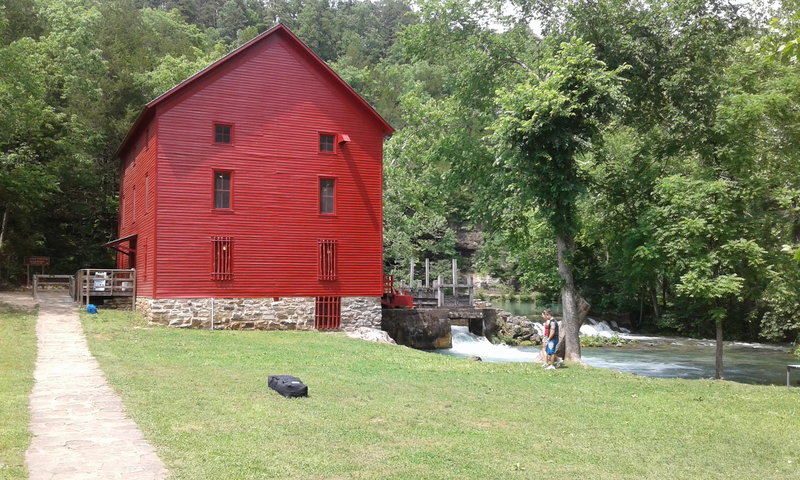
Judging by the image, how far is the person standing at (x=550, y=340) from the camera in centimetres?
1738

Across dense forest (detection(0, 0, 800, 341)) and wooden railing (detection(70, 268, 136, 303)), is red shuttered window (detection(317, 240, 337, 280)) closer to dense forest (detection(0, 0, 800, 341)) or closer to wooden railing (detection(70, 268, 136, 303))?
dense forest (detection(0, 0, 800, 341))

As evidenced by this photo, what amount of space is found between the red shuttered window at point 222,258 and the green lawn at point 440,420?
24.0ft

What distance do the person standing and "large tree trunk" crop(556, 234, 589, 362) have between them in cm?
301

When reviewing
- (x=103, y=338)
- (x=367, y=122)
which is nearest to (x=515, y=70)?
(x=367, y=122)

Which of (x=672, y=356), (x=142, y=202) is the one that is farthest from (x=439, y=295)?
(x=142, y=202)

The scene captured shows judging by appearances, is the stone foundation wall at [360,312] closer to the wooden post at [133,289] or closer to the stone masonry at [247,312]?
the stone masonry at [247,312]

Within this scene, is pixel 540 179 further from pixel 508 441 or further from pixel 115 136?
pixel 115 136

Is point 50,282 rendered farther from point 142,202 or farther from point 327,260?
point 327,260

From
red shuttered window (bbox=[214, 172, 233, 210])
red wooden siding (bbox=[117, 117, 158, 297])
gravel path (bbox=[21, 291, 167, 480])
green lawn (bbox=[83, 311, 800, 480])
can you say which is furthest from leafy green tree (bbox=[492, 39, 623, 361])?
red wooden siding (bbox=[117, 117, 158, 297])

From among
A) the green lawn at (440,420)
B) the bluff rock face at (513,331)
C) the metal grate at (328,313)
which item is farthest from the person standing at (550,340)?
the bluff rock face at (513,331)

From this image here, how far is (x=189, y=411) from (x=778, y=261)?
68.2 feet

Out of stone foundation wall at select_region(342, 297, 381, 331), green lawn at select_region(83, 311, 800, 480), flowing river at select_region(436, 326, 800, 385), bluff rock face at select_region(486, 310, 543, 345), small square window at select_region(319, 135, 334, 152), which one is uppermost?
small square window at select_region(319, 135, 334, 152)

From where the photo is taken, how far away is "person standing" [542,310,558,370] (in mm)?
17375

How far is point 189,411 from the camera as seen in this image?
10.1 metres
